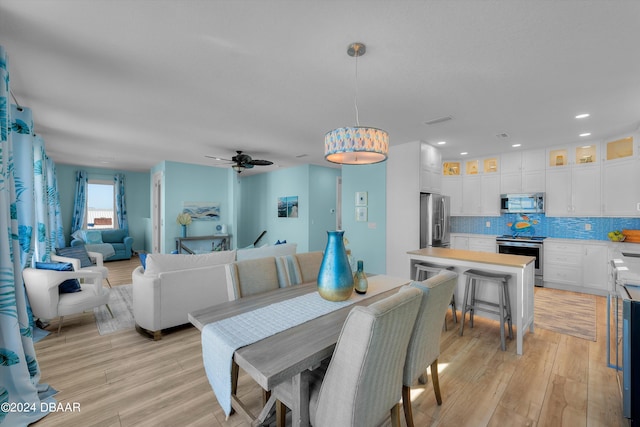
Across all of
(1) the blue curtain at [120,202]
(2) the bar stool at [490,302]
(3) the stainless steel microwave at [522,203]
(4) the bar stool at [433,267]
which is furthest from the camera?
(1) the blue curtain at [120,202]

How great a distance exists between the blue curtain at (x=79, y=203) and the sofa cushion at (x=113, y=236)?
0.77m

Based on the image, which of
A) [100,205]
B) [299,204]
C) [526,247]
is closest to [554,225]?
[526,247]

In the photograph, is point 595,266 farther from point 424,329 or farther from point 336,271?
point 336,271

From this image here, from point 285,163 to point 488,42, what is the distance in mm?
5282

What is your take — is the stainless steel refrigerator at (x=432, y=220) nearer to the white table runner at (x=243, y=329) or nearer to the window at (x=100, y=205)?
the white table runner at (x=243, y=329)

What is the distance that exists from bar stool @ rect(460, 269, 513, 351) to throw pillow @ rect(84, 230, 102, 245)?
27.5 feet

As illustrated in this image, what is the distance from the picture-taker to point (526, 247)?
16.1 feet

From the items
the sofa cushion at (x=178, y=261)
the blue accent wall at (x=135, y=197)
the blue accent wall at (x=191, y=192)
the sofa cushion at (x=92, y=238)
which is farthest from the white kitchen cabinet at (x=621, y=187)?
the blue accent wall at (x=135, y=197)

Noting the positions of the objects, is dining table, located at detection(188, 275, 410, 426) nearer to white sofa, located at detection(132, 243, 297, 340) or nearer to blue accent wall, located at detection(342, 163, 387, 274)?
white sofa, located at detection(132, 243, 297, 340)

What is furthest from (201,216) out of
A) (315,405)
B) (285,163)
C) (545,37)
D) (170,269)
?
(545,37)

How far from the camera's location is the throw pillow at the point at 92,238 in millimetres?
6941

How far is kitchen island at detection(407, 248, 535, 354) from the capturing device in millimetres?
2621

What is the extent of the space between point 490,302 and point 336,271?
7.72 feet

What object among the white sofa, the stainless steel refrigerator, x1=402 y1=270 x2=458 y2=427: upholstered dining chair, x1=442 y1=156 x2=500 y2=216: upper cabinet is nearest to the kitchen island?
the stainless steel refrigerator
